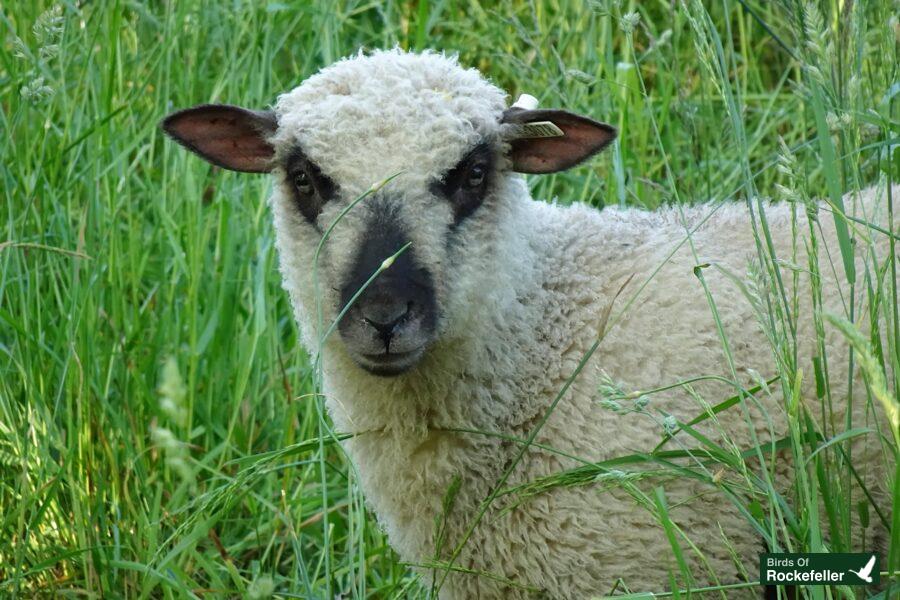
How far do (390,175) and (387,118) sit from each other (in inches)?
5.5

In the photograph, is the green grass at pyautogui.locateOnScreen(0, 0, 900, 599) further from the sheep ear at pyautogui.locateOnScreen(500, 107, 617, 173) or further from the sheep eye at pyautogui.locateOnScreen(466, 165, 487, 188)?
the sheep eye at pyautogui.locateOnScreen(466, 165, 487, 188)

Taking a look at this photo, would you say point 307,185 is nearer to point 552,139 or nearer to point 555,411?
point 552,139

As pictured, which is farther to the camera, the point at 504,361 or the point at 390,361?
the point at 504,361

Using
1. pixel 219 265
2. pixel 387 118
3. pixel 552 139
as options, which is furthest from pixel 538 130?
pixel 219 265

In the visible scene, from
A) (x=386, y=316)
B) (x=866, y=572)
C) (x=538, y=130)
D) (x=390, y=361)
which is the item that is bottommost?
(x=866, y=572)

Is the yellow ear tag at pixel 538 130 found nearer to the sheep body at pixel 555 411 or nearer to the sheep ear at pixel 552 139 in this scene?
the sheep ear at pixel 552 139

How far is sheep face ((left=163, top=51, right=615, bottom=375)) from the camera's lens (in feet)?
7.73

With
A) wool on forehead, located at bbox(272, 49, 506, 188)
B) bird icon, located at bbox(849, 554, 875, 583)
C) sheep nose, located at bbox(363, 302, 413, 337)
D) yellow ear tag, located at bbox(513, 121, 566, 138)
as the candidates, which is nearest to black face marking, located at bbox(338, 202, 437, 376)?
sheep nose, located at bbox(363, 302, 413, 337)

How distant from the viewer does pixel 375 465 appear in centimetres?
275

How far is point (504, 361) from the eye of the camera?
2676 mm

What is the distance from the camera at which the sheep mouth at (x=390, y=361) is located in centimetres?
235

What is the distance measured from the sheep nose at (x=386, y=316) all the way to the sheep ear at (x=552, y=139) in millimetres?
627

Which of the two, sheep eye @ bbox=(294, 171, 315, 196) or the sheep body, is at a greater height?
sheep eye @ bbox=(294, 171, 315, 196)

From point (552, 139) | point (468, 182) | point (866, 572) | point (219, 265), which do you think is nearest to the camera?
point (866, 572)
